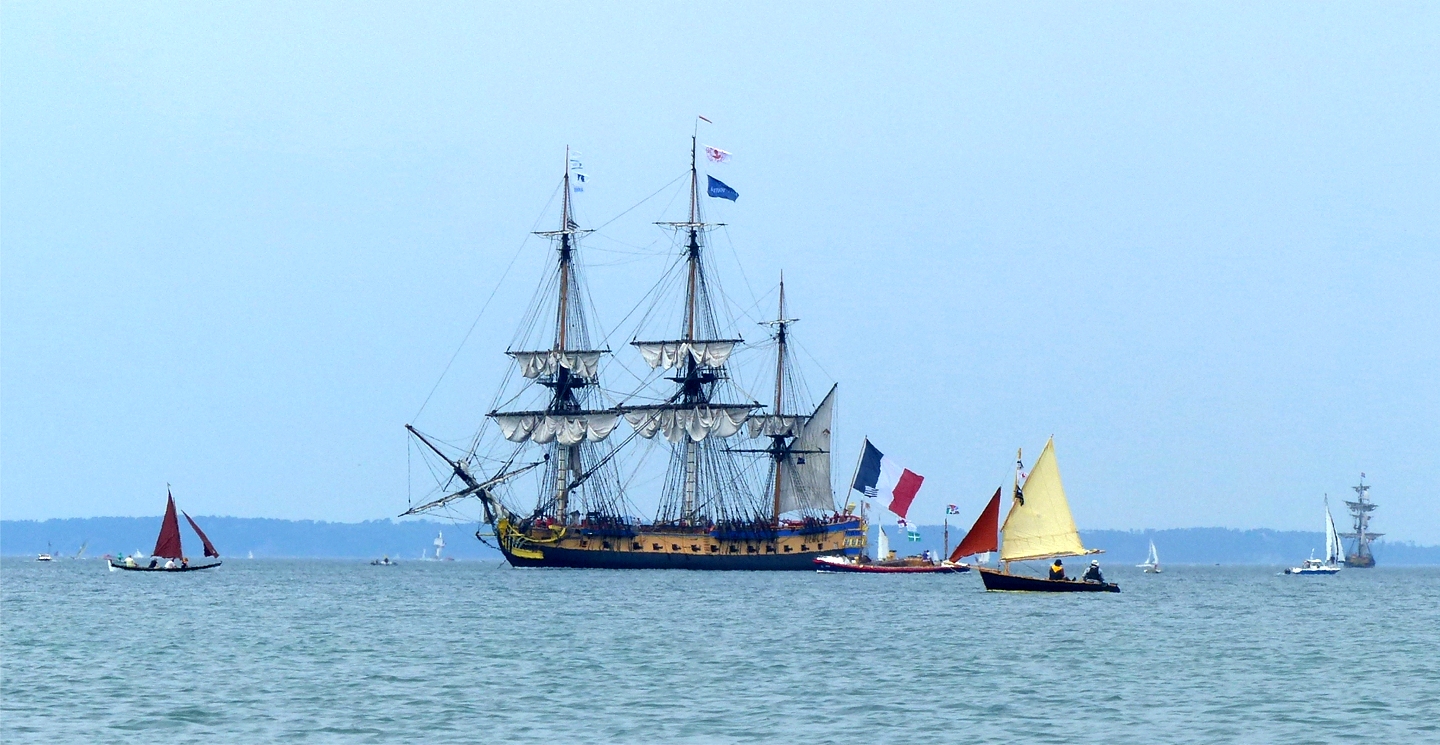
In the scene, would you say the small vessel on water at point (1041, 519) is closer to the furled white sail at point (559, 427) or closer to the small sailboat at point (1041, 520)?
the small sailboat at point (1041, 520)

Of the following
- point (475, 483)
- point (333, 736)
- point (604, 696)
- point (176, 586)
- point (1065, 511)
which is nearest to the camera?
point (333, 736)

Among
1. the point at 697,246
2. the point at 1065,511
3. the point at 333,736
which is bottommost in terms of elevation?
the point at 333,736

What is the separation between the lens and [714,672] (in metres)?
53.7

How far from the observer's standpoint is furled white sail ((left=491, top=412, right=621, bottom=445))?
157m

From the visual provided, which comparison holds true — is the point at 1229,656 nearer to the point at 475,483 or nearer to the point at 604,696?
the point at 604,696

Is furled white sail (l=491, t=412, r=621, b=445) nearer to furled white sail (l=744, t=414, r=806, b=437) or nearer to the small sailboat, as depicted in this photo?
furled white sail (l=744, t=414, r=806, b=437)

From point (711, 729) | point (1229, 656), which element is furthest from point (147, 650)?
point (1229, 656)

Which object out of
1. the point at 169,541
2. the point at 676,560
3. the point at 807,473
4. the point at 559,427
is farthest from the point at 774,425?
the point at 169,541

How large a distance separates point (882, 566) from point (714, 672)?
94.3 m

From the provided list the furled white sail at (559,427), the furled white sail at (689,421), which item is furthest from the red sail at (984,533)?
the furled white sail at (559,427)

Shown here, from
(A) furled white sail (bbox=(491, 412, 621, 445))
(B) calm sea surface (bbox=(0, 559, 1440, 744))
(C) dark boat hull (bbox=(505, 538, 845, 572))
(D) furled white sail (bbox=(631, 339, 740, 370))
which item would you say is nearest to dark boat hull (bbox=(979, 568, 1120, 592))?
(B) calm sea surface (bbox=(0, 559, 1440, 744))

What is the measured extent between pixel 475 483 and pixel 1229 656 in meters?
100.0

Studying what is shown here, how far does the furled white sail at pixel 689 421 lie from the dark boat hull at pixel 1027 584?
187ft

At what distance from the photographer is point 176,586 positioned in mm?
125438
